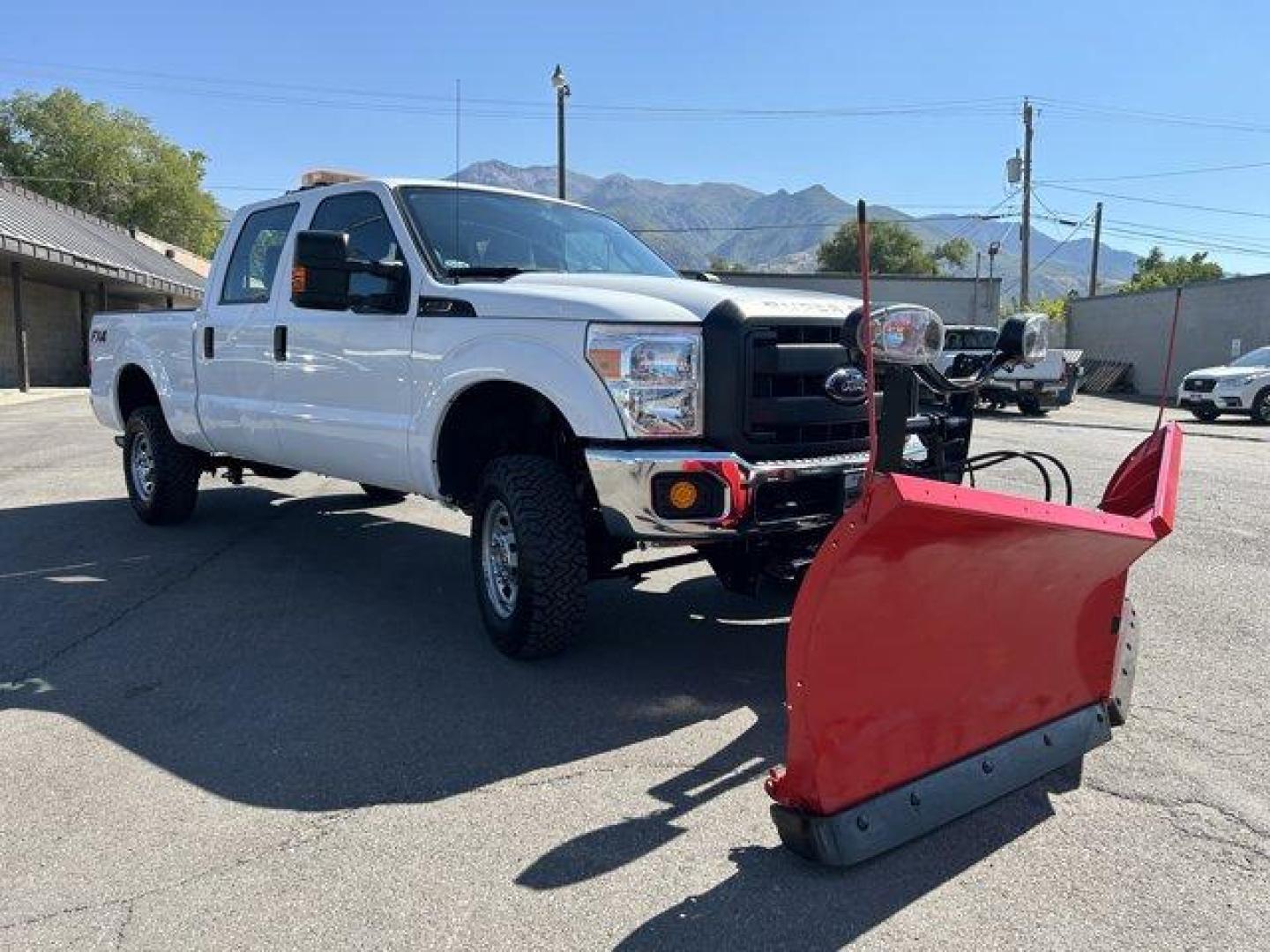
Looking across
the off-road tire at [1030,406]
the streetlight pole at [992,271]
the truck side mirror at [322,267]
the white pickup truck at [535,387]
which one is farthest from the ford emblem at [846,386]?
the streetlight pole at [992,271]

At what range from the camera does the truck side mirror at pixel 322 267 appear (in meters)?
4.63

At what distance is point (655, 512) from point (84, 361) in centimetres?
3401

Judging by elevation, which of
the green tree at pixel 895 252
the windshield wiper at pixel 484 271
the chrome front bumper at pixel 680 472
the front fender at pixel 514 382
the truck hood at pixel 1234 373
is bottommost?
the truck hood at pixel 1234 373

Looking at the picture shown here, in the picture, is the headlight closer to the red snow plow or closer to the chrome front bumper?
the chrome front bumper

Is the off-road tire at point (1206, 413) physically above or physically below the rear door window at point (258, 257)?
below

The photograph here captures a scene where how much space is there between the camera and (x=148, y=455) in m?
7.63

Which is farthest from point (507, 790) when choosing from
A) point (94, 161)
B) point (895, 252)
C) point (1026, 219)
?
point (895, 252)

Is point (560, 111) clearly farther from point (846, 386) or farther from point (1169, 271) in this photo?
point (1169, 271)

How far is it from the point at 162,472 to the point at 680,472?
200 inches

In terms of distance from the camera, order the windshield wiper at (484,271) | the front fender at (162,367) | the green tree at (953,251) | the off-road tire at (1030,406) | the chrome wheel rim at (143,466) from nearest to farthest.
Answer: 1. the windshield wiper at (484,271)
2. the front fender at (162,367)
3. the chrome wheel rim at (143,466)
4. the off-road tire at (1030,406)
5. the green tree at (953,251)

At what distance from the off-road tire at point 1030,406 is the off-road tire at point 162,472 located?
1868 cm

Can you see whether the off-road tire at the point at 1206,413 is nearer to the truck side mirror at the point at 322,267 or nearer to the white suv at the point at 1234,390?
the white suv at the point at 1234,390

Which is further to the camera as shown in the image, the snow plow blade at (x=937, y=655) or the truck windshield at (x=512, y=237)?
the truck windshield at (x=512, y=237)

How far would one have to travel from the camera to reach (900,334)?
2.96 metres
